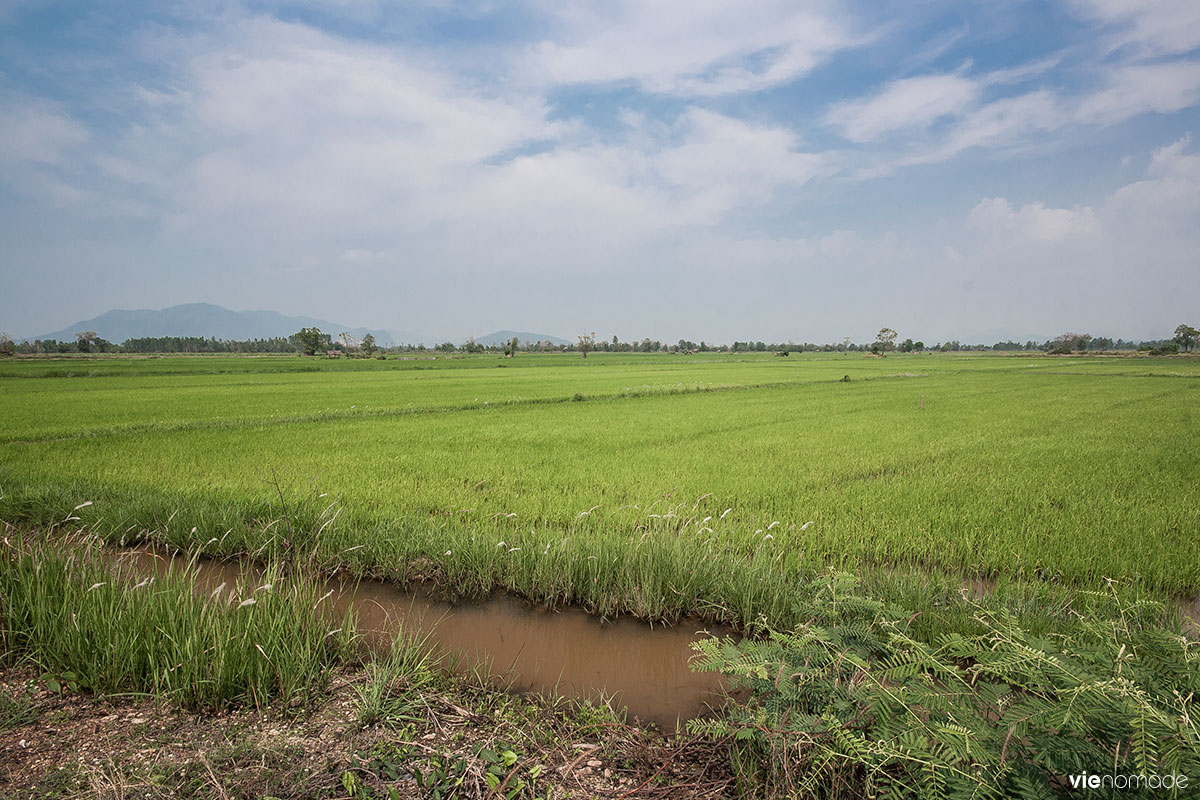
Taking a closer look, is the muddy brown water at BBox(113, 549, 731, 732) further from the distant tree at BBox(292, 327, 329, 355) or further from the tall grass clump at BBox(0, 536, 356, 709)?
the distant tree at BBox(292, 327, 329, 355)

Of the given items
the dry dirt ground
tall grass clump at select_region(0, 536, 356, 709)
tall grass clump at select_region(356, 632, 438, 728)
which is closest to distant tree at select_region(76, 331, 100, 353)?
tall grass clump at select_region(0, 536, 356, 709)

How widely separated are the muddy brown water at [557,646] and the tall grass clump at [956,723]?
29.0 inches

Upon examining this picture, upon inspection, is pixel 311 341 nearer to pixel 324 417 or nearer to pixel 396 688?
pixel 324 417

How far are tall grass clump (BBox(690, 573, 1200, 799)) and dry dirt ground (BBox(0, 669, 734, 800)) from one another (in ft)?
1.25

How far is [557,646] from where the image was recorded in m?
3.62

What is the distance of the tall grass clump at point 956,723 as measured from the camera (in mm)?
1441

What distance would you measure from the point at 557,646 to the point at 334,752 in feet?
5.41

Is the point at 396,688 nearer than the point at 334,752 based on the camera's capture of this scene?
No

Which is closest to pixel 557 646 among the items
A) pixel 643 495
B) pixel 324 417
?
pixel 643 495

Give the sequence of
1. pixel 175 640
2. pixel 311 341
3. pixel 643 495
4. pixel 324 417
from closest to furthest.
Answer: pixel 175 640 → pixel 643 495 → pixel 324 417 → pixel 311 341

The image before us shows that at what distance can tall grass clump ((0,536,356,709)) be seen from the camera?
8.50 ft

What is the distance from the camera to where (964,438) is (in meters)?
11.6

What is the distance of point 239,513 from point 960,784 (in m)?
6.19

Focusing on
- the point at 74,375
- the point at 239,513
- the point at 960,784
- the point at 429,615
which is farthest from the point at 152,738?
the point at 74,375
